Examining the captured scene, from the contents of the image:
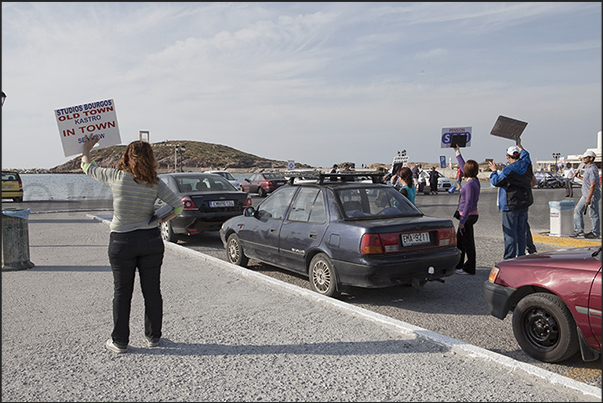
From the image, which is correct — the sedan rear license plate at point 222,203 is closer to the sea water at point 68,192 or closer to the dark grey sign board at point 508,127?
the dark grey sign board at point 508,127

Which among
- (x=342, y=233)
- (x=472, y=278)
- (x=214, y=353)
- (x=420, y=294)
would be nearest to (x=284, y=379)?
Answer: (x=214, y=353)

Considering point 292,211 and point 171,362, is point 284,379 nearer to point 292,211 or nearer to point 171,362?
point 171,362

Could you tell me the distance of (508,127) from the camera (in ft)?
26.7

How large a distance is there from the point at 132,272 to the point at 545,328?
3542mm

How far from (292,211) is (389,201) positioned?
140 cm

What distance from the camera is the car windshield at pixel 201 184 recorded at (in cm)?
1153

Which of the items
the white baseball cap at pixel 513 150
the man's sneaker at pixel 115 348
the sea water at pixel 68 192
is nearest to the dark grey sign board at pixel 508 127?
the white baseball cap at pixel 513 150

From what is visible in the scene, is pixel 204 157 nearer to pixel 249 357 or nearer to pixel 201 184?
pixel 201 184

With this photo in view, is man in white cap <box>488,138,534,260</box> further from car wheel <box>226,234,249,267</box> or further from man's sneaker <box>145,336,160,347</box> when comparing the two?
man's sneaker <box>145,336,160,347</box>

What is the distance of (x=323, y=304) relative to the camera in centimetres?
577

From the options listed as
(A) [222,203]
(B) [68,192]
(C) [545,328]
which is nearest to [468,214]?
(C) [545,328]

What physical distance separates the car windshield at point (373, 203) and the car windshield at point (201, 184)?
5525 millimetres

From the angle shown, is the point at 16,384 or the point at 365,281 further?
the point at 365,281

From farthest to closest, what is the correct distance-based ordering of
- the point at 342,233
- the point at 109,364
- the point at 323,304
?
the point at 342,233 → the point at 323,304 → the point at 109,364
